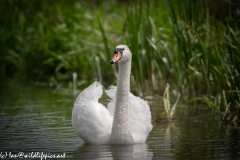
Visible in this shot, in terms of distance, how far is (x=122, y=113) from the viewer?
7508 millimetres

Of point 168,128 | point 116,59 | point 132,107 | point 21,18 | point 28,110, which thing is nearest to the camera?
point 116,59

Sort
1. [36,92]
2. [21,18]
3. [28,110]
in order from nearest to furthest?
1. [28,110]
2. [36,92]
3. [21,18]

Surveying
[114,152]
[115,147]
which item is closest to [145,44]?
[115,147]

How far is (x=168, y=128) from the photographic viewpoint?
8797 mm

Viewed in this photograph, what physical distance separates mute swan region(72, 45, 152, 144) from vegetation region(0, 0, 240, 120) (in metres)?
1.31

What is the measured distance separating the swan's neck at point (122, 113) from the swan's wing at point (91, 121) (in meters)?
0.17

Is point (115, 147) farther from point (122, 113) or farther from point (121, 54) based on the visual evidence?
point (121, 54)

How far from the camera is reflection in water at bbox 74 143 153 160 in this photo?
679cm

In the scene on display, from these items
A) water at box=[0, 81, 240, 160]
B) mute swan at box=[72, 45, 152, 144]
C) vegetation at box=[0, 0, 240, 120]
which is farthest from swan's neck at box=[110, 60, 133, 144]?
vegetation at box=[0, 0, 240, 120]

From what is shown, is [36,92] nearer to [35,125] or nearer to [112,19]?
[35,125]

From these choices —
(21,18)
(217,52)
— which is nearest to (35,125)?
(217,52)

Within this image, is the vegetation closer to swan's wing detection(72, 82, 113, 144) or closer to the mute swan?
the mute swan

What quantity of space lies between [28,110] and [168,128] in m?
2.88

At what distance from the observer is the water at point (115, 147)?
695cm
